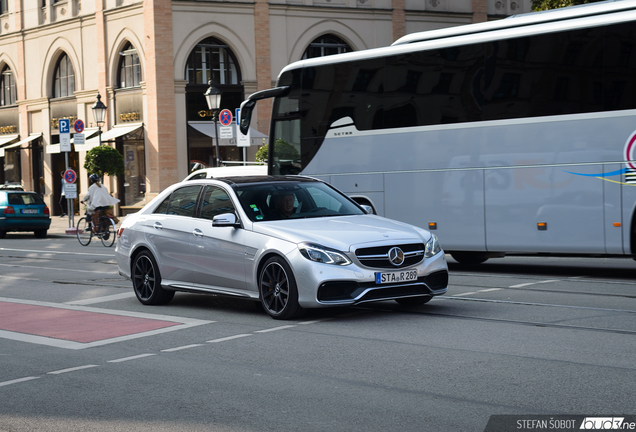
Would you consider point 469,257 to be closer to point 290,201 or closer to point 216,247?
point 290,201

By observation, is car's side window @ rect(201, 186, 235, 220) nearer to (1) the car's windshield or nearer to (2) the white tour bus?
(1) the car's windshield

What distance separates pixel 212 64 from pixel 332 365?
102 feet

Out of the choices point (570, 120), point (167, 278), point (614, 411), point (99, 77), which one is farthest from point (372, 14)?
point (614, 411)

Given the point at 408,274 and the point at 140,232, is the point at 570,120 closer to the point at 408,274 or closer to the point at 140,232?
the point at 408,274

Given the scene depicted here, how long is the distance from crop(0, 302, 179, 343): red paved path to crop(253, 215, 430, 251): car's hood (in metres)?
1.52

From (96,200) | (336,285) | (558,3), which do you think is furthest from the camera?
(558,3)

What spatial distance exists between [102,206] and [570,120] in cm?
1449

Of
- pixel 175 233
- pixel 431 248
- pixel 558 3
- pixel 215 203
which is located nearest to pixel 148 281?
pixel 175 233

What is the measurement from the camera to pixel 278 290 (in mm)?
9289

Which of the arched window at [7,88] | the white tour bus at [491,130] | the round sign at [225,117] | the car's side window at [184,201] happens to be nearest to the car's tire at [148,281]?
the car's side window at [184,201]

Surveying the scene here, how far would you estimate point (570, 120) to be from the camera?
12781mm

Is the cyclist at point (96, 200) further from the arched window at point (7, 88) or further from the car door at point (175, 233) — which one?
the arched window at point (7, 88)

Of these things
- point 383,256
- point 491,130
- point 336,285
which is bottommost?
point 336,285

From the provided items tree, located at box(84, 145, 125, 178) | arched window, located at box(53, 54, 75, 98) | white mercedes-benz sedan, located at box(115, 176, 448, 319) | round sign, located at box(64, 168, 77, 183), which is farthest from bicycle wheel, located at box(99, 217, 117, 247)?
arched window, located at box(53, 54, 75, 98)
